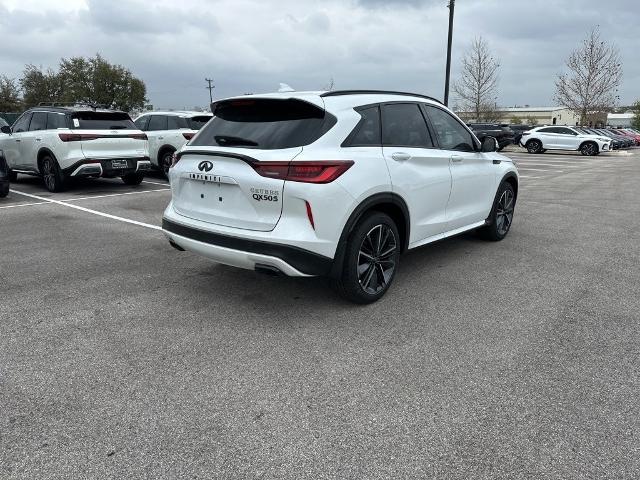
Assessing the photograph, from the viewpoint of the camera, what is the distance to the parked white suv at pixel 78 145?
945 cm

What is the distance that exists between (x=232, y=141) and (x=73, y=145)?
6.97 m

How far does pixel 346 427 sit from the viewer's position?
2.52 m

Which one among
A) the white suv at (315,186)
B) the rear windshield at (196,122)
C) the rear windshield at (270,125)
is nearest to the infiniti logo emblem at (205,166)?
the white suv at (315,186)

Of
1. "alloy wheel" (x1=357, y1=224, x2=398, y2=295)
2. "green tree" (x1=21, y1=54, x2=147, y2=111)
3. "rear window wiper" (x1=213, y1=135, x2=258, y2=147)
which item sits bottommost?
"alloy wheel" (x1=357, y1=224, x2=398, y2=295)

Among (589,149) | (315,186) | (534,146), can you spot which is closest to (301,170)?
(315,186)

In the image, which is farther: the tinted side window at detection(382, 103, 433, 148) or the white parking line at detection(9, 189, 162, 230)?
the white parking line at detection(9, 189, 162, 230)

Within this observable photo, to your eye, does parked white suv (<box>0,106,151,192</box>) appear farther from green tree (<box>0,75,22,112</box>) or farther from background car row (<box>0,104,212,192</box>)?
green tree (<box>0,75,22,112</box>)

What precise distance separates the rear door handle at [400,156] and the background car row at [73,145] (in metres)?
7.39

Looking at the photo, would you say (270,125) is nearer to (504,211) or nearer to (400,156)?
(400,156)

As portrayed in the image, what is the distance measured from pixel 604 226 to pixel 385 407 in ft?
20.4

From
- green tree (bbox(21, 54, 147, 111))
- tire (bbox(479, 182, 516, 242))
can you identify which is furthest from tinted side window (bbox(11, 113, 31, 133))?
green tree (bbox(21, 54, 147, 111))

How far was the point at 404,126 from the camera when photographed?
438cm

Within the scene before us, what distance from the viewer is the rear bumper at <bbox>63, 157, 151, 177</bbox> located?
945cm

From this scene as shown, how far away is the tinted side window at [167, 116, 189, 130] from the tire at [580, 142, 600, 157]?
2502 centimetres
